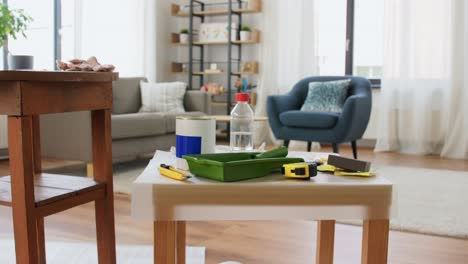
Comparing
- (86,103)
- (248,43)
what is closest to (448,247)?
(86,103)

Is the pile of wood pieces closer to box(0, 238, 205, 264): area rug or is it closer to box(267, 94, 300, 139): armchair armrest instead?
box(0, 238, 205, 264): area rug

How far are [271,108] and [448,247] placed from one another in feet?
8.24

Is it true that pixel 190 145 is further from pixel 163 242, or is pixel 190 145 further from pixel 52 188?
pixel 52 188

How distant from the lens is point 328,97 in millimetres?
4414

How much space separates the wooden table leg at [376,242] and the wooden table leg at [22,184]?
755 mm

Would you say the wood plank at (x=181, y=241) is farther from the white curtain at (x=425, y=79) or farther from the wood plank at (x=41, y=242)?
the white curtain at (x=425, y=79)

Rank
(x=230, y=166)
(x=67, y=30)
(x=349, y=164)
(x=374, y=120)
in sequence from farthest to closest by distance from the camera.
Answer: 1. (x=374, y=120)
2. (x=67, y=30)
3. (x=349, y=164)
4. (x=230, y=166)

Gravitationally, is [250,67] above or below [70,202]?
above

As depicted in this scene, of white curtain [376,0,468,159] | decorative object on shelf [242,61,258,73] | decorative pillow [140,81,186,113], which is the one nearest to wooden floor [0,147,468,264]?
decorative pillow [140,81,186,113]

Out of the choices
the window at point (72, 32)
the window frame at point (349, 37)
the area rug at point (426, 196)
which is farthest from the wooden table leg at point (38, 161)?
the window frame at point (349, 37)

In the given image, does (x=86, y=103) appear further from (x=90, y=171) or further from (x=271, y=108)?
(x=271, y=108)

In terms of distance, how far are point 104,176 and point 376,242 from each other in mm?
828

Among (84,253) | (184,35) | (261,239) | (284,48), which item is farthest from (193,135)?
(184,35)

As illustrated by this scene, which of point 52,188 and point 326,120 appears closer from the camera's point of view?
point 52,188
